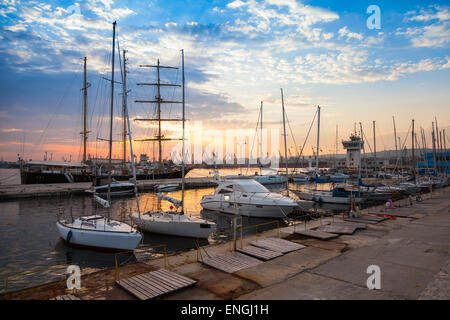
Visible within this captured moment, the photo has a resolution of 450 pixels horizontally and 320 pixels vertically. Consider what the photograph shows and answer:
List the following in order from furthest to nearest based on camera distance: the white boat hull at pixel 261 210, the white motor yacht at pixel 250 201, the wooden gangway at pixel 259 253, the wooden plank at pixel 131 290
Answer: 1. the white motor yacht at pixel 250 201
2. the white boat hull at pixel 261 210
3. the wooden gangway at pixel 259 253
4. the wooden plank at pixel 131 290

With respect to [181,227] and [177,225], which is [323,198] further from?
[177,225]

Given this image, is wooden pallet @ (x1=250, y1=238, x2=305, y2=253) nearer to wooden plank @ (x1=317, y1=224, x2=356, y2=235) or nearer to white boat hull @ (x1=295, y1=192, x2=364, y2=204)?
wooden plank @ (x1=317, y1=224, x2=356, y2=235)

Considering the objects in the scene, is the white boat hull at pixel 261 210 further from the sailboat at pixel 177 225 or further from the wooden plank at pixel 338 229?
the wooden plank at pixel 338 229

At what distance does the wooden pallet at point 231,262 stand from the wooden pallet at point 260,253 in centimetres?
30

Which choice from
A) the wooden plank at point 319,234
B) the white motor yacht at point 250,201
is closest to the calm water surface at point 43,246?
the white motor yacht at point 250,201

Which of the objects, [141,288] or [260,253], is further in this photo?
[260,253]

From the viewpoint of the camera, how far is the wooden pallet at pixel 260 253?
35.0 feet

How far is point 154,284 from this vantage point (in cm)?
797

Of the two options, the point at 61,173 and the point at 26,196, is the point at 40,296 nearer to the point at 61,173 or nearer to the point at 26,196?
the point at 26,196

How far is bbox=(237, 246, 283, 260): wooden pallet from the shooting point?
10.7 m

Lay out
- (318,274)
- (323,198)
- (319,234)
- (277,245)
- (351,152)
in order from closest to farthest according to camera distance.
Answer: (318,274) < (277,245) < (319,234) < (323,198) < (351,152)

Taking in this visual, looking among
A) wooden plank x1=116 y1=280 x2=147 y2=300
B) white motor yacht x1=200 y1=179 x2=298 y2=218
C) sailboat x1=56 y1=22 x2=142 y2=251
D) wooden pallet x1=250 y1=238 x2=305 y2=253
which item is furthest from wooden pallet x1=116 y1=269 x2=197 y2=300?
white motor yacht x1=200 y1=179 x2=298 y2=218

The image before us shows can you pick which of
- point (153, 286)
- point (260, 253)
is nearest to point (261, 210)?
point (260, 253)

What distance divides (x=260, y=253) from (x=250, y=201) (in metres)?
14.0
